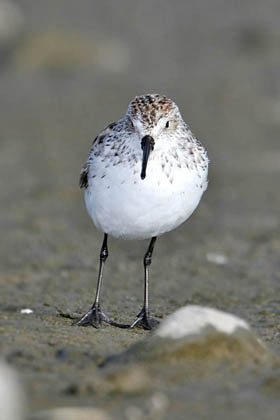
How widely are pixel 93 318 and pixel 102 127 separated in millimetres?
7528

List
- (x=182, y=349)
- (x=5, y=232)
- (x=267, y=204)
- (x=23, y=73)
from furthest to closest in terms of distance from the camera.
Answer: (x=23, y=73)
(x=267, y=204)
(x=5, y=232)
(x=182, y=349)

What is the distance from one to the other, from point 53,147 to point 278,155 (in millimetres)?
3748

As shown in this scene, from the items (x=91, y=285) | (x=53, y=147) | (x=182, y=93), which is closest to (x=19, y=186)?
(x=53, y=147)

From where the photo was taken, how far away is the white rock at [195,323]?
5473mm

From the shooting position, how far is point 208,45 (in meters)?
19.3

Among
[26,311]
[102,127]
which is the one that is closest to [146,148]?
[26,311]

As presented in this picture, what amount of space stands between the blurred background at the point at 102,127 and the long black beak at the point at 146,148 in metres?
1.31

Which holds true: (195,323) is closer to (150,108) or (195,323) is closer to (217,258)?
(150,108)

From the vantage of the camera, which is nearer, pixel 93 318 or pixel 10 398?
pixel 10 398

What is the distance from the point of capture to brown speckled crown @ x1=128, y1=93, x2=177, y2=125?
677cm

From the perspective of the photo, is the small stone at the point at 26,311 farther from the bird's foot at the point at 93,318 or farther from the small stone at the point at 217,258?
the small stone at the point at 217,258

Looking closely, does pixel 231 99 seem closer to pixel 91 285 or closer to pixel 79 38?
pixel 79 38

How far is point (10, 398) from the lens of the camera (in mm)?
4594

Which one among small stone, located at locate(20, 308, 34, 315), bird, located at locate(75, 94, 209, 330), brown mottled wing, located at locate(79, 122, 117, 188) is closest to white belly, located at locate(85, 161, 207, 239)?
bird, located at locate(75, 94, 209, 330)
